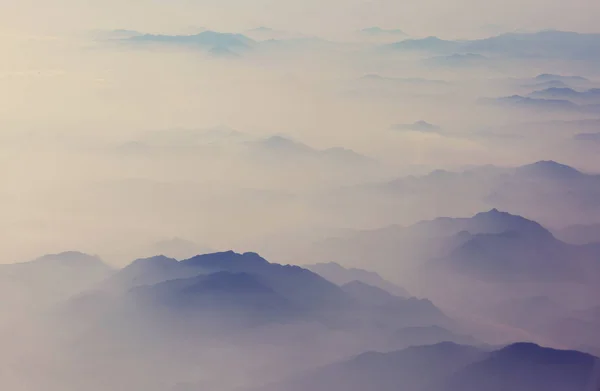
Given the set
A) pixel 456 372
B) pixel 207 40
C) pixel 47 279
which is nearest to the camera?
pixel 456 372

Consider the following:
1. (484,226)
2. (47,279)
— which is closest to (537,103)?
(484,226)

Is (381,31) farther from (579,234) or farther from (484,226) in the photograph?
(579,234)

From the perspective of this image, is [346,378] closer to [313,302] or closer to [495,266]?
[313,302]

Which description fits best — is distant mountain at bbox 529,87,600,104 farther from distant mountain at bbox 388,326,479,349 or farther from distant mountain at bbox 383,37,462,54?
distant mountain at bbox 388,326,479,349

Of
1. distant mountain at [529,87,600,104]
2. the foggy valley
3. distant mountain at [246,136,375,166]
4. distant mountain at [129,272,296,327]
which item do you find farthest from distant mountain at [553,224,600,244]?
distant mountain at [129,272,296,327]

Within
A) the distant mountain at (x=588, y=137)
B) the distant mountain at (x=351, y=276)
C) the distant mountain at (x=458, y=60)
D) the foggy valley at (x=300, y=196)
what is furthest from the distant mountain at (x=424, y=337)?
the distant mountain at (x=458, y=60)

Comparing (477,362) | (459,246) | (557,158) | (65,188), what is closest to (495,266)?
(459,246)
